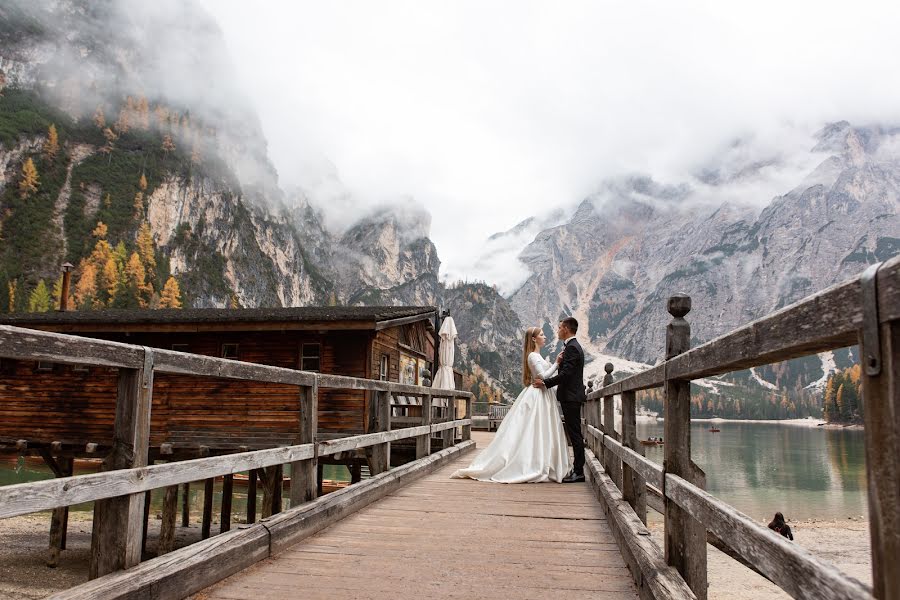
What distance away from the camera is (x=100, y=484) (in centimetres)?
277

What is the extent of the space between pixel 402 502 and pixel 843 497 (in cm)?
4261

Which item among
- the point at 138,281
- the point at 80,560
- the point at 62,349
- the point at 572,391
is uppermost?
the point at 138,281

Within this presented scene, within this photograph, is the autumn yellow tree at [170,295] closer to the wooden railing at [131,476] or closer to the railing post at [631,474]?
the wooden railing at [131,476]

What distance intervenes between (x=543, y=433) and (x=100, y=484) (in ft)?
22.7

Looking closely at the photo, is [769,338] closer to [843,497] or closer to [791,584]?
[791,584]

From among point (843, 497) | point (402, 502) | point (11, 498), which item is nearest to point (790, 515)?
point (843, 497)

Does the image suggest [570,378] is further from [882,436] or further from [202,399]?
[202,399]

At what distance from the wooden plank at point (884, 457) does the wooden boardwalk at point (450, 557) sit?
8.03 ft

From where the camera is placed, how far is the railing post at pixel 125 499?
2.96 m

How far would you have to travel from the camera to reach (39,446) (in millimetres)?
14898

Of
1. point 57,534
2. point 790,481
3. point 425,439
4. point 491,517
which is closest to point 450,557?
point 491,517

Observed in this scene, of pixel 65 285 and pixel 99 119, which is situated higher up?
pixel 99 119

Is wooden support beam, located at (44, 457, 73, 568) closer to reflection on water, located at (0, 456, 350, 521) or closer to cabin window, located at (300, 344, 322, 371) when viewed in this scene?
cabin window, located at (300, 344, 322, 371)

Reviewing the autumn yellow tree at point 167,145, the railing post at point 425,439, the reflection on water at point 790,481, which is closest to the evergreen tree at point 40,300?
the autumn yellow tree at point 167,145
